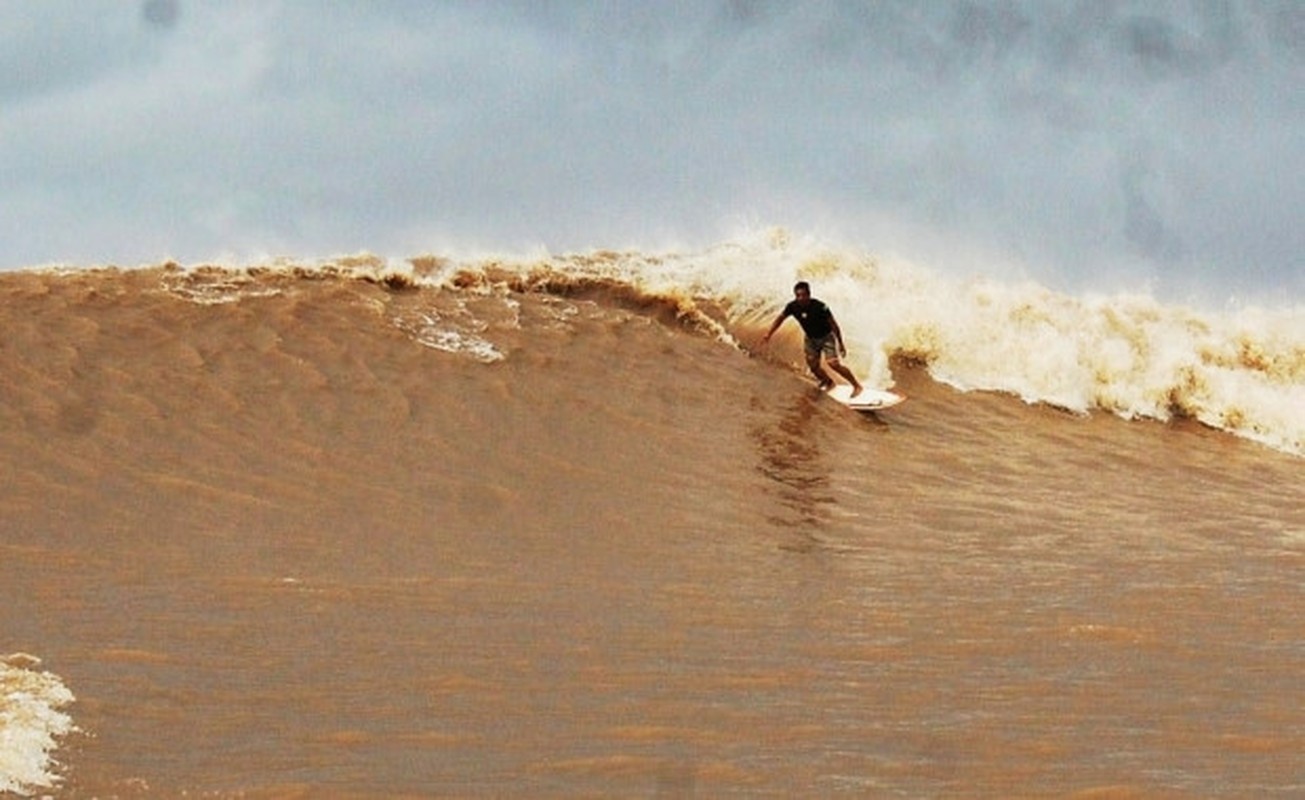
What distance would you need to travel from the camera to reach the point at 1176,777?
15.5 feet

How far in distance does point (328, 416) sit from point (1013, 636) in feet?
19.6

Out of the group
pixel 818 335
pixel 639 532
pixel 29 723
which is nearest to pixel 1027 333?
pixel 818 335

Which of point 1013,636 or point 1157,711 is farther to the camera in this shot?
point 1013,636

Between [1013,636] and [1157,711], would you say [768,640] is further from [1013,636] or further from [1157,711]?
[1157,711]

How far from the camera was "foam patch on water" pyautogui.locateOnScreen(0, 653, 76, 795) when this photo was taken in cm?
443

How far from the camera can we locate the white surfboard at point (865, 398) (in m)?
13.8

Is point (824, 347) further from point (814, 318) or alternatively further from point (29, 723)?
point (29, 723)

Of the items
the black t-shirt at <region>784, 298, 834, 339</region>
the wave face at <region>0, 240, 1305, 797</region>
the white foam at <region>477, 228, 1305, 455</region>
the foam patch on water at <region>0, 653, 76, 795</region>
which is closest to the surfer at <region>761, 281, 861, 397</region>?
the black t-shirt at <region>784, 298, 834, 339</region>

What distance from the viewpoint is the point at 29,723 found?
16.0 feet

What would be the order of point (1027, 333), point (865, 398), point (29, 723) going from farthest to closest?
point (1027, 333)
point (865, 398)
point (29, 723)

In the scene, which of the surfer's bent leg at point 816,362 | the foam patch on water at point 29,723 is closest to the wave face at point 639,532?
the foam patch on water at point 29,723

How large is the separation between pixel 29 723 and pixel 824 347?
1015 centimetres

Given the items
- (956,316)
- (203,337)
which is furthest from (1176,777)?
(956,316)

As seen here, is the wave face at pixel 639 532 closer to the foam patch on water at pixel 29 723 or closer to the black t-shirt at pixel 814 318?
the foam patch on water at pixel 29 723
